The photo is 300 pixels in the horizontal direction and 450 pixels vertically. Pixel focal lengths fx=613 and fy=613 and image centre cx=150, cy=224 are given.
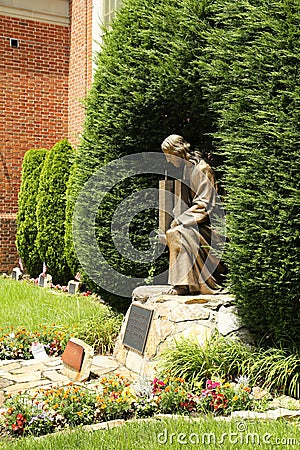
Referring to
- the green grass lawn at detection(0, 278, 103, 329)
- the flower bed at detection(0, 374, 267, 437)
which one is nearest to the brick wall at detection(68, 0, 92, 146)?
the green grass lawn at detection(0, 278, 103, 329)

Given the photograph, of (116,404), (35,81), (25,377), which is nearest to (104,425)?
(116,404)

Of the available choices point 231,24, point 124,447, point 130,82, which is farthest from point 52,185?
point 124,447

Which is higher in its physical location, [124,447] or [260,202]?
[260,202]

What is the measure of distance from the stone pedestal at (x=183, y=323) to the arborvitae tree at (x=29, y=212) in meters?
7.58

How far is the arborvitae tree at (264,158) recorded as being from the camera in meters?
4.97

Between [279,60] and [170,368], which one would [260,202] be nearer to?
[279,60]

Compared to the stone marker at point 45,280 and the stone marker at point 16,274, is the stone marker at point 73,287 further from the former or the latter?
the stone marker at point 16,274

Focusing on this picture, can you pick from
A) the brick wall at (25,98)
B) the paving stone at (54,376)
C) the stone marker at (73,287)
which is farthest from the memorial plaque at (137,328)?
the brick wall at (25,98)

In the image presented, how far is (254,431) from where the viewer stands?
405 cm

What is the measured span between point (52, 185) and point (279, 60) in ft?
27.9

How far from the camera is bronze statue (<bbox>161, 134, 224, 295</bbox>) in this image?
6504 mm

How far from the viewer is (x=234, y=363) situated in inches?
217

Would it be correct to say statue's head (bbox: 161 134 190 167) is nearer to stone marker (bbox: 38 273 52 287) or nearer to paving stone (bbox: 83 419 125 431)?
paving stone (bbox: 83 419 125 431)

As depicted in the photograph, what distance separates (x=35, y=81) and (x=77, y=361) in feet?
33.1
